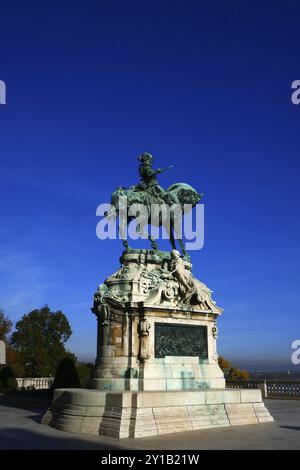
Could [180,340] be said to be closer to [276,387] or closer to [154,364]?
[154,364]

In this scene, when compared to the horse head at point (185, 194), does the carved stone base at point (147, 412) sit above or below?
below

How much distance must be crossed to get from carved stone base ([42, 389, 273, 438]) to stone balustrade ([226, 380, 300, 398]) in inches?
583

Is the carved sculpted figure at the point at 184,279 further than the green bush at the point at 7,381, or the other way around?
the green bush at the point at 7,381

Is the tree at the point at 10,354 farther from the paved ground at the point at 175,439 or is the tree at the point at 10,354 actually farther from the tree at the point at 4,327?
the paved ground at the point at 175,439

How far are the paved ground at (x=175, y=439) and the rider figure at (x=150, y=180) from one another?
32.2ft

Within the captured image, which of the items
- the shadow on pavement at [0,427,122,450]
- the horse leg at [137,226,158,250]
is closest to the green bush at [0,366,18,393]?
the horse leg at [137,226,158,250]

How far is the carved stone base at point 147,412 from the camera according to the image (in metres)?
14.0

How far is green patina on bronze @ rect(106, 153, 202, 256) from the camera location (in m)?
19.9

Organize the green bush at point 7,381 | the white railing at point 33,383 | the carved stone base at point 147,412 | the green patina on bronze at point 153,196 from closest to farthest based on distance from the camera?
the carved stone base at point 147,412 < the green patina on bronze at point 153,196 < the green bush at point 7,381 < the white railing at point 33,383

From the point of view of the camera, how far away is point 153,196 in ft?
67.2

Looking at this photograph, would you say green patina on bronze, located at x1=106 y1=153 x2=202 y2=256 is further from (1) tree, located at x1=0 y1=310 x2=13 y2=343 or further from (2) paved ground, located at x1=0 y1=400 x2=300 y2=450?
(1) tree, located at x1=0 y1=310 x2=13 y2=343

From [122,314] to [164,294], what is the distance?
5.74 feet

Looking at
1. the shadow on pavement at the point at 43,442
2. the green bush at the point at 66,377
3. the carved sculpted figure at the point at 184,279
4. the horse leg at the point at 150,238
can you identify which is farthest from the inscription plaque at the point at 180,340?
the green bush at the point at 66,377
